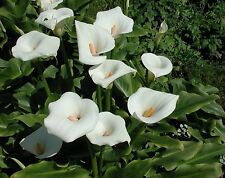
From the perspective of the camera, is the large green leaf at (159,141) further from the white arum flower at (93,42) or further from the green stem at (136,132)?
the white arum flower at (93,42)

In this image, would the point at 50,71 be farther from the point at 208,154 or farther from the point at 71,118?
the point at 208,154

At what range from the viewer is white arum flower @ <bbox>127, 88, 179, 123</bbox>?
7.82 feet

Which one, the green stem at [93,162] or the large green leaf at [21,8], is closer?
the green stem at [93,162]

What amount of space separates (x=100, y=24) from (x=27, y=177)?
832 millimetres

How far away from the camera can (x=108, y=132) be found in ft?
7.72

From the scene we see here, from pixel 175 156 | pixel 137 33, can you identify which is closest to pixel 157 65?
pixel 175 156

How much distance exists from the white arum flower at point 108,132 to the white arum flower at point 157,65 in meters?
0.35

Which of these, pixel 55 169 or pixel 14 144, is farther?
pixel 14 144

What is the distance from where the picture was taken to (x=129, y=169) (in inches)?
103

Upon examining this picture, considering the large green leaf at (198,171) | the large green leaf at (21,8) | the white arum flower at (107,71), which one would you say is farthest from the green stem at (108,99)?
the large green leaf at (21,8)

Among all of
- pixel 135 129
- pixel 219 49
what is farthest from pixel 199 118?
pixel 219 49

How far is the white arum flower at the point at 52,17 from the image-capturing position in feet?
8.54

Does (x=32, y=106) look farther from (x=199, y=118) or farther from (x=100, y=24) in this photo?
(x=199, y=118)

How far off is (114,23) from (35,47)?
0.44m
